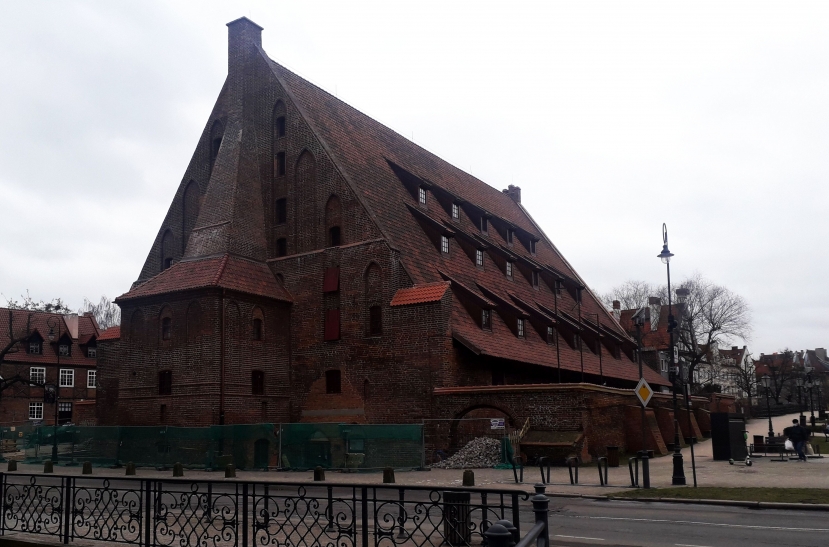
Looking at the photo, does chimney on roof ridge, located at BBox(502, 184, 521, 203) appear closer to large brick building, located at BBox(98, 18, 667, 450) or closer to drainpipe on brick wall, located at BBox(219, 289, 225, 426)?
large brick building, located at BBox(98, 18, 667, 450)

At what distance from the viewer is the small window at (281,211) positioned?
3897 centimetres

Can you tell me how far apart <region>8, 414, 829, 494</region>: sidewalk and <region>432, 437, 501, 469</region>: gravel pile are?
91cm

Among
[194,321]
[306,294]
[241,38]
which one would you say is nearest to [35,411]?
[194,321]

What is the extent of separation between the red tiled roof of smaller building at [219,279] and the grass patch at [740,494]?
20684mm

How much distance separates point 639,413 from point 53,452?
88.4 ft

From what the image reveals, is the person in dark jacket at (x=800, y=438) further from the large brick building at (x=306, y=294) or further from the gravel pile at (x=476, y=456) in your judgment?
the gravel pile at (x=476, y=456)

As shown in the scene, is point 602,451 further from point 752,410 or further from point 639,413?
point 752,410

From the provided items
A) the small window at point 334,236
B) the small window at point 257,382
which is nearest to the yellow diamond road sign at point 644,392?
the small window at point 334,236

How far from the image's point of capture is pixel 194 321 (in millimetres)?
33969

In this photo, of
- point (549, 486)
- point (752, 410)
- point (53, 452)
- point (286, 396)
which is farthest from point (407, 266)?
point (752, 410)

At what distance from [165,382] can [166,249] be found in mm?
10432

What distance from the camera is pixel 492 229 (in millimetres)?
50938

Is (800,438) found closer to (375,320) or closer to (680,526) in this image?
(375,320)

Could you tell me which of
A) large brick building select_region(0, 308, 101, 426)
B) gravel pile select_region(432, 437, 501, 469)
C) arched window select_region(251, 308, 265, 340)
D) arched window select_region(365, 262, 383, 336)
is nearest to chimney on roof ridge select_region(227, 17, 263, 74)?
arched window select_region(251, 308, 265, 340)
